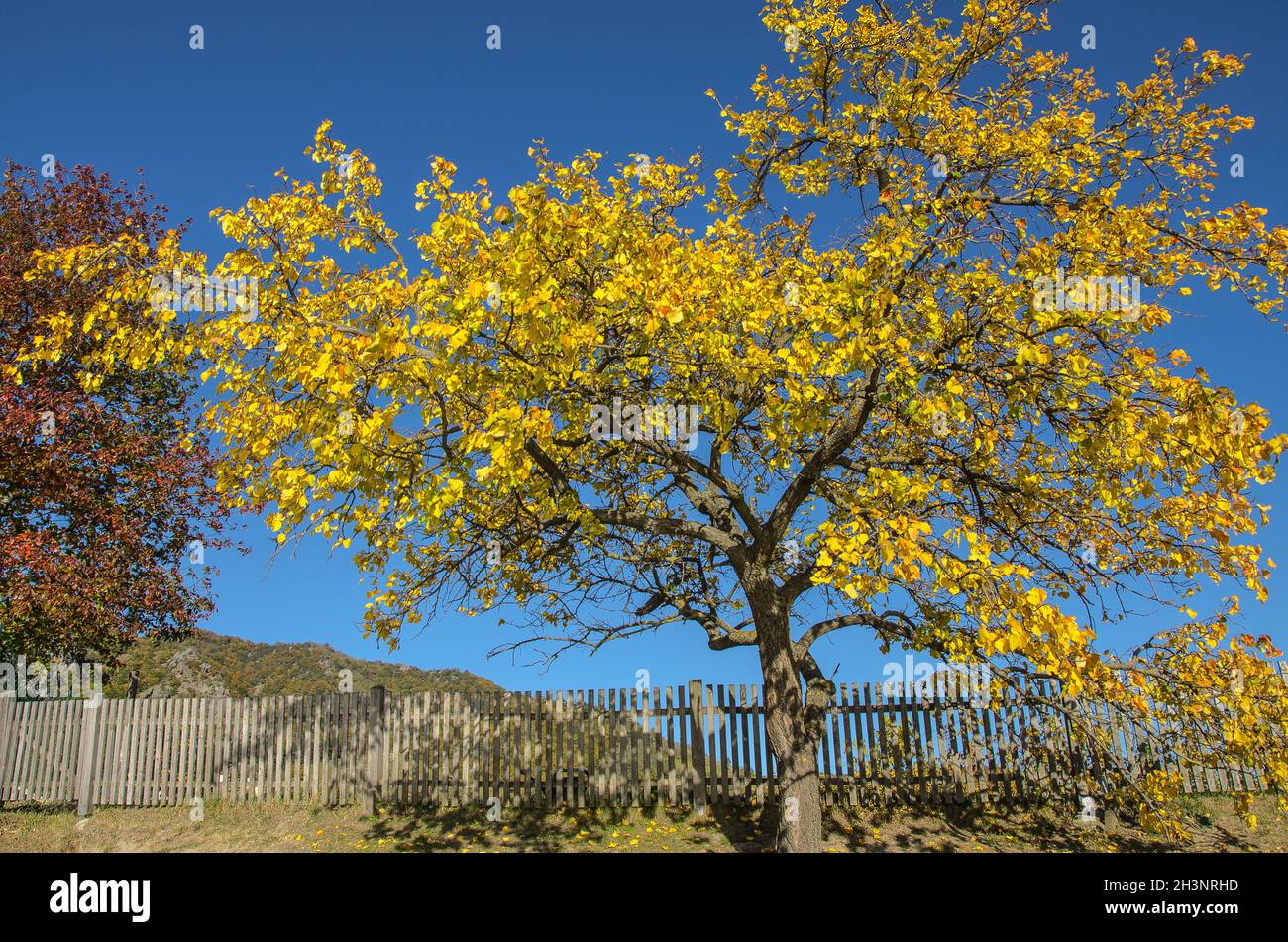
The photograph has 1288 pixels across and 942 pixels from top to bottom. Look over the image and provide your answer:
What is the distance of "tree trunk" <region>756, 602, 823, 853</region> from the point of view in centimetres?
859

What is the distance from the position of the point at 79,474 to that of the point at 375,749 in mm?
8094

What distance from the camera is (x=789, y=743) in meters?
8.78

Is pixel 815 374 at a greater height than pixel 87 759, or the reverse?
pixel 815 374

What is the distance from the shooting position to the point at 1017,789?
12.6 metres

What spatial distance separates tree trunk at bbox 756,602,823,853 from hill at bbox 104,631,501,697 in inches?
749

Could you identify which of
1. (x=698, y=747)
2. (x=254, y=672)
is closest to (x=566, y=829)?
(x=698, y=747)

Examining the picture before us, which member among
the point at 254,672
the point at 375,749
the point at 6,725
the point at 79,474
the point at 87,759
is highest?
the point at 79,474

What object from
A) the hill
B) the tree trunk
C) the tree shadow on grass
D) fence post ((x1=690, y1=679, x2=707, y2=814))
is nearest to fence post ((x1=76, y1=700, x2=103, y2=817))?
the tree shadow on grass

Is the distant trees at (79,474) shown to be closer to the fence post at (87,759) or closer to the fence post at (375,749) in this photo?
the fence post at (87,759)

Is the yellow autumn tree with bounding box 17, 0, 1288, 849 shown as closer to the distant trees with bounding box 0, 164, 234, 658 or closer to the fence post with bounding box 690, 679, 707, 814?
the fence post with bounding box 690, 679, 707, 814

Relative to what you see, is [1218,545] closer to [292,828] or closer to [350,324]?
[350,324]

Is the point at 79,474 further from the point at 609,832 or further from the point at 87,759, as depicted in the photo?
the point at 609,832
